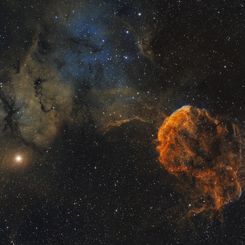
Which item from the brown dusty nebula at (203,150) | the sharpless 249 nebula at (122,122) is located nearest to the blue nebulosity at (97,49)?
the sharpless 249 nebula at (122,122)

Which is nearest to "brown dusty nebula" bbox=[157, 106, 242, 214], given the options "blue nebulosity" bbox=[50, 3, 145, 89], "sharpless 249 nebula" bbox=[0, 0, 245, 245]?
"sharpless 249 nebula" bbox=[0, 0, 245, 245]

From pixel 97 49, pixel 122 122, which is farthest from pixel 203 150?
pixel 97 49

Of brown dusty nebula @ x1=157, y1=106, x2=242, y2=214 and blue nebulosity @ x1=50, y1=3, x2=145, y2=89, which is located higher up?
blue nebulosity @ x1=50, y1=3, x2=145, y2=89

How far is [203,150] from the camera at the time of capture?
14336 millimetres

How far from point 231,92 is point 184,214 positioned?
18.8 feet

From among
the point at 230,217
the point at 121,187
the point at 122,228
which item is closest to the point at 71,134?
the point at 121,187

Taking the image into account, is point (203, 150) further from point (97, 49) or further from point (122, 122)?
point (97, 49)

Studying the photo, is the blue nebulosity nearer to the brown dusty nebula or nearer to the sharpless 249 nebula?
the sharpless 249 nebula

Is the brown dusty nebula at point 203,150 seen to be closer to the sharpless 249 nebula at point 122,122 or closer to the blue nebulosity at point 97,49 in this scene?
the sharpless 249 nebula at point 122,122

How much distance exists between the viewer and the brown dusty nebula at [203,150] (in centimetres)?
1406

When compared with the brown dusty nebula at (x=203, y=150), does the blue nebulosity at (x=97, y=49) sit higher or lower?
higher

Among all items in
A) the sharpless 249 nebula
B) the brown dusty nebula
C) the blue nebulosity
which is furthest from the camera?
the brown dusty nebula

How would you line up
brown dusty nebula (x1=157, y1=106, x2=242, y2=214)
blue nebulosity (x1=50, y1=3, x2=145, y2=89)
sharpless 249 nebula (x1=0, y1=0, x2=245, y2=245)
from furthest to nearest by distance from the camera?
brown dusty nebula (x1=157, y1=106, x2=242, y2=214) < sharpless 249 nebula (x1=0, y1=0, x2=245, y2=245) < blue nebulosity (x1=50, y1=3, x2=145, y2=89)

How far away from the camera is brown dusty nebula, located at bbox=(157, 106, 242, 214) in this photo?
46.1ft
